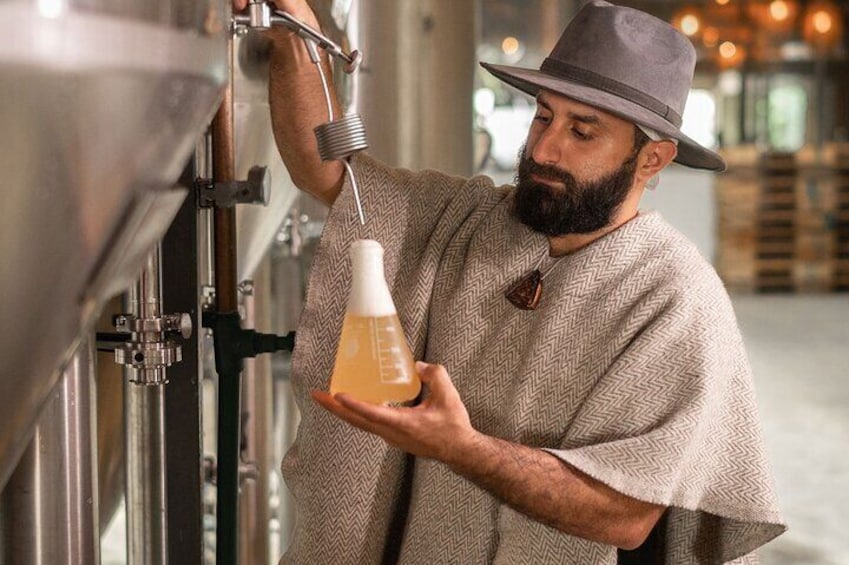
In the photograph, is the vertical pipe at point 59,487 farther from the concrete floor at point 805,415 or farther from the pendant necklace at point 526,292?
the concrete floor at point 805,415

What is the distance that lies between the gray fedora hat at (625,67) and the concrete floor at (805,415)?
2347 mm

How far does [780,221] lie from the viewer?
382 inches

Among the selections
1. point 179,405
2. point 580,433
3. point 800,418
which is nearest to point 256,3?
point 179,405

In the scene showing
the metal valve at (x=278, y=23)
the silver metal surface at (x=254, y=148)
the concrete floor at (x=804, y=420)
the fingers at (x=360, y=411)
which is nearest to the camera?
the fingers at (x=360, y=411)

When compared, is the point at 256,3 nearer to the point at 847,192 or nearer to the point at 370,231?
the point at 370,231

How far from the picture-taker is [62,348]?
843 millimetres

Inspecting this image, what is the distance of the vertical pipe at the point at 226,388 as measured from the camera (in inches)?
55.7

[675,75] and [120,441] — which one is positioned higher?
[675,75]

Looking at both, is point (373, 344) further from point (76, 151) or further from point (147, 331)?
point (76, 151)

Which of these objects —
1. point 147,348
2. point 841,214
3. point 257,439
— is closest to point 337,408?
point 147,348

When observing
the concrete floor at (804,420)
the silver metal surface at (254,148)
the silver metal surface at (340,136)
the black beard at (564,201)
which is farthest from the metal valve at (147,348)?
the concrete floor at (804,420)

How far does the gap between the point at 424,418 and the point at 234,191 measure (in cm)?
39

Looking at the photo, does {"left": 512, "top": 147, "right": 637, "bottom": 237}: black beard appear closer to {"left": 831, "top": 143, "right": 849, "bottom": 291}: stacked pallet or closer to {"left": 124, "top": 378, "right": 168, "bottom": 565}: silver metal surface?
{"left": 124, "top": 378, "right": 168, "bottom": 565}: silver metal surface

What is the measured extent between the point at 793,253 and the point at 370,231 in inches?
347
